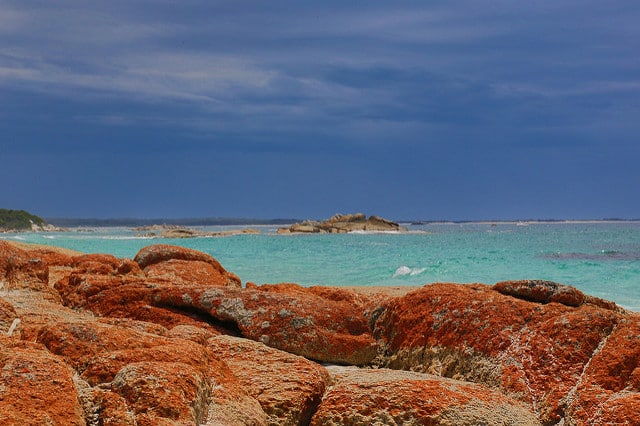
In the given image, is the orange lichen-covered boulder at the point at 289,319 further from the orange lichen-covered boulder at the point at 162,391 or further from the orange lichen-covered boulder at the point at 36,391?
the orange lichen-covered boulder at the point at 36,391

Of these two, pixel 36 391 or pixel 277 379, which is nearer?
pixel 36 391

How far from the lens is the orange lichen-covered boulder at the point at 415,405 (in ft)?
15.6

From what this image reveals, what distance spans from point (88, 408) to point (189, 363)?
2.66ft

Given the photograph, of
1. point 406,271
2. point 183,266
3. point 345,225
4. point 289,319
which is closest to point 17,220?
point 345,225

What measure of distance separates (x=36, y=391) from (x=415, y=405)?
102 inches

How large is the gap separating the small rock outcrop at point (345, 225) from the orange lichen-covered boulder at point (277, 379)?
93026 mm

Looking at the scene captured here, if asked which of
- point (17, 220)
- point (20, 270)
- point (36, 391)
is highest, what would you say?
point (20, 270)

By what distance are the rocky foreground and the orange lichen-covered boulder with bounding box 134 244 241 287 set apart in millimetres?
1635

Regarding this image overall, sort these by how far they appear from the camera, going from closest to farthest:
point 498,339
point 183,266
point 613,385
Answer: point 613,385 < point 498,339 < point 183,266

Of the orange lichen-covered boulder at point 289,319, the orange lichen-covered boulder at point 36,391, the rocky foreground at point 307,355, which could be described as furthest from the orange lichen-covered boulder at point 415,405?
the orange lichen-covered boulder at point 289,319

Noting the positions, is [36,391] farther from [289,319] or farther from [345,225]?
[345,225]

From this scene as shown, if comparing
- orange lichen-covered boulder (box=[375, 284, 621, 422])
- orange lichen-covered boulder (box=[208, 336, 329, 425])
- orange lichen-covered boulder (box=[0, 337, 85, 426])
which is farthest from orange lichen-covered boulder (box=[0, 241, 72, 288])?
orange lichen-covered boulder (box=[0, 337, 85, 426])

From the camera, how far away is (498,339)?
20.8 feet

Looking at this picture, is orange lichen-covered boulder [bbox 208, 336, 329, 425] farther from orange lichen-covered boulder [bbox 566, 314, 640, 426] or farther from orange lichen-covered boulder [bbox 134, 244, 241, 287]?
orange lichen-covered boulder [bbox 134, 244, 241, 287]
